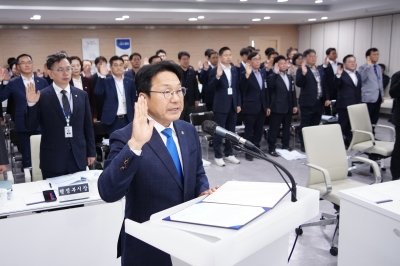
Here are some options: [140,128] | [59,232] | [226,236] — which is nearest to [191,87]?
[59,232]

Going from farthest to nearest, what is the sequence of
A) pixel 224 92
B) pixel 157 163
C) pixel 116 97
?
1. pixel 224 92
2. pixel 116 97
3. pixel 157 163

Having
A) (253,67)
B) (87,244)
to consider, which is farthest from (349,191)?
(253,67)

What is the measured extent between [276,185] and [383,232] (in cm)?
135

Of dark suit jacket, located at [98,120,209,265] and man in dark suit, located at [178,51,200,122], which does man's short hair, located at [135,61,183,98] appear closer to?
dark suit jacket, located at [98,120,209,265]

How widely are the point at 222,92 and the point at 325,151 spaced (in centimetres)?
283

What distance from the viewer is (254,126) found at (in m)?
6.84

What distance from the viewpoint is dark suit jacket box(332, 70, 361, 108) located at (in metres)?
6.97

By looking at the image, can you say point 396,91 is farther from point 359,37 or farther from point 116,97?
point 359,37

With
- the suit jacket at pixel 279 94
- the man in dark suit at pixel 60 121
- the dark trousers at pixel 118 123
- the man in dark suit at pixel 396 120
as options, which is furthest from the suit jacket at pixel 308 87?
the man in dark suit at pixel 60 121

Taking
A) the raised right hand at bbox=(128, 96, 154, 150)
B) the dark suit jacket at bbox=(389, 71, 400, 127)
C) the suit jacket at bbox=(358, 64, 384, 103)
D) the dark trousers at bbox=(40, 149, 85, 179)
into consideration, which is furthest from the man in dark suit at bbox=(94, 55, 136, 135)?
the suit jacket at bbox=(358, 64, 384, 103)

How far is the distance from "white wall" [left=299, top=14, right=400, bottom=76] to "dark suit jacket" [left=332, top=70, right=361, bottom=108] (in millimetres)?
4523

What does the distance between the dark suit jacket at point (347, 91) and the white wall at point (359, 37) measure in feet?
14.8

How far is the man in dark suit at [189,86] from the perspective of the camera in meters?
7.08

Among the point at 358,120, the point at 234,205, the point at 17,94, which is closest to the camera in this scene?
the point at 234,205
